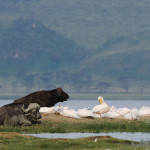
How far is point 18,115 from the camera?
2669 centimetres

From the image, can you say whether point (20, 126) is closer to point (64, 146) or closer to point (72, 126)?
point (72, 126)

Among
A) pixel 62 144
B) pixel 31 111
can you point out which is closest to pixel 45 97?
pixel 31 111

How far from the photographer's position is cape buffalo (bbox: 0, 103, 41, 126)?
86.6ft

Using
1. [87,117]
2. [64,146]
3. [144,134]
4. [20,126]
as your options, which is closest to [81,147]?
[64,146]

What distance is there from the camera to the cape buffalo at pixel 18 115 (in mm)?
26391

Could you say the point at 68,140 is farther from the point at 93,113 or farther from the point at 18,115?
the point at 93,113

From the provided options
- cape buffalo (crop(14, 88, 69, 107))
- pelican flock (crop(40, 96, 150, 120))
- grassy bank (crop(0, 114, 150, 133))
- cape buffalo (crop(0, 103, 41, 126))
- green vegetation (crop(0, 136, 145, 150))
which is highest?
cape buffalo (crop(14, 88, 69, 107))

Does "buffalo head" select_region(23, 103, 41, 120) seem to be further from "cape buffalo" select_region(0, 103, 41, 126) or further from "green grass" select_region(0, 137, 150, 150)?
"green grass" select_region(0, 137, 150, 150)

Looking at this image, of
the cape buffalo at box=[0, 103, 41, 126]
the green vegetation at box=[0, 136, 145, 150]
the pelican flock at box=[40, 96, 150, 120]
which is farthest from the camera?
the pelican flock at box=[40, 96, 150, 120]

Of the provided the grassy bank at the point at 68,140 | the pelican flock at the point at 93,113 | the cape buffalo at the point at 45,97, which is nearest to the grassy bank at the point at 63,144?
the grassy bank at the point at 68,140

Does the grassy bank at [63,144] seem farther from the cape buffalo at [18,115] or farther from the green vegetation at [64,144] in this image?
the cape buffalo at [18,115]

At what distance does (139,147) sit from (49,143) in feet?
9.49

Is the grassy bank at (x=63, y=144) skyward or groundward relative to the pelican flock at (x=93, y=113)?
groundward

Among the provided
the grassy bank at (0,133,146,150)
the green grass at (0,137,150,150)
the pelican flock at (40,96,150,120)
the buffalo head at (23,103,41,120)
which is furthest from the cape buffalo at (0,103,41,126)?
the green grass at (0,137,150,150)
